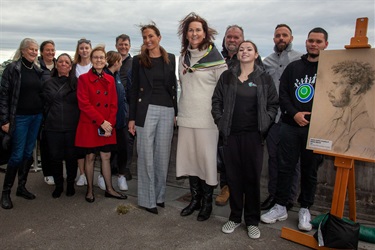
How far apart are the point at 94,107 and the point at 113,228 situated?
155 cm

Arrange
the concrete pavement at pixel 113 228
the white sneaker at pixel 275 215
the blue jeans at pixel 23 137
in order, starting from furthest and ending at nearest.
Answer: the blue jeans at pixel 23 137, the white sneaker at pixel 275 215, the concrete pavement at pixel 113 228

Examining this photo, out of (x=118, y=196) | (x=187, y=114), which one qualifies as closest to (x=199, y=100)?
(x=187, y=114)

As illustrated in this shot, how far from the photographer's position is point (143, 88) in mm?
4152

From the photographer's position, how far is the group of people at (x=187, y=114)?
3.60 meters

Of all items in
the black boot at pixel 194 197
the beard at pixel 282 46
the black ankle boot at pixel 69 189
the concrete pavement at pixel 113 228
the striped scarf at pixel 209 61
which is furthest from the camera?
the black ankle boot at pixel 69 189

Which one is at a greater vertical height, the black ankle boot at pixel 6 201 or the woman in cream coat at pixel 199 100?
the woman in cream coat at pixel 199 100

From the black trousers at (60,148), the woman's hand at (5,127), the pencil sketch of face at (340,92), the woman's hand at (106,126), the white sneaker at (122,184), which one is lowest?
the white sneaker at (122,184)

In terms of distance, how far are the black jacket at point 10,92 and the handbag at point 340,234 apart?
3.77 metres

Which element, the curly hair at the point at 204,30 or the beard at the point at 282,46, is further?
the beard at the point at 282,46

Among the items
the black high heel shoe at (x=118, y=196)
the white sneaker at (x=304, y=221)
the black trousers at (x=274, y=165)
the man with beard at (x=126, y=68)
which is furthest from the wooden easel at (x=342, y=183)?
the man with beard at (x=126, y=68)

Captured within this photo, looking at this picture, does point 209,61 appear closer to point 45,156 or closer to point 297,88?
point 297,88

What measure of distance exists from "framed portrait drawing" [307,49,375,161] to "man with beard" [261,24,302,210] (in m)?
0.95

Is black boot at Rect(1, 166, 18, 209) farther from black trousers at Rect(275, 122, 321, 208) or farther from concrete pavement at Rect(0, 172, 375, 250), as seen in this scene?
black trousers at Rect(275, 122, 321, 208)

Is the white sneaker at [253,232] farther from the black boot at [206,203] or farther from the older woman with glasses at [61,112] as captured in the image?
the older woman with glasses at [61,112]
